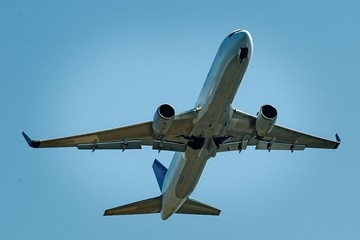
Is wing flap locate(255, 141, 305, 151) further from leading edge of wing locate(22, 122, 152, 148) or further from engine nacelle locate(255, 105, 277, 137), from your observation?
leading edge of wing locate(22, 122, 152, 148)

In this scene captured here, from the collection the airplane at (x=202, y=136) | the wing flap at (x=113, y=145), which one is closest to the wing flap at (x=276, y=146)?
the airplane at (x=202, y=136)

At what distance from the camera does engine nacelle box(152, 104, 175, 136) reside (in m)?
45.1

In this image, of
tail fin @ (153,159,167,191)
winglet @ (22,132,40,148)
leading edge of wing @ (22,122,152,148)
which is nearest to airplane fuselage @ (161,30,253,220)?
tail fin @ (153,159,167,191)

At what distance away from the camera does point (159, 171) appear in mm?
54344

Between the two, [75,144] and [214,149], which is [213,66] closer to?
[214,149]

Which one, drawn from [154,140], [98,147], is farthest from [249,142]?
[98,147]

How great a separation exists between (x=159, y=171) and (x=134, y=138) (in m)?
6.37

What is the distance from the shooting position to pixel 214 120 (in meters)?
45.7

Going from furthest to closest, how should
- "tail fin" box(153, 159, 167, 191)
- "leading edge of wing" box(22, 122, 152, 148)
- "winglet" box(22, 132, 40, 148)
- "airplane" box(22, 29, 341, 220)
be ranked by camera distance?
"tail fin" box(153, 159, 167, 191)
"leading edge of wing" box(22, 122, 152, 148)
"winglet" box(22, 132, 40, 148)
"airplane" box(22, 29, 341, 220)

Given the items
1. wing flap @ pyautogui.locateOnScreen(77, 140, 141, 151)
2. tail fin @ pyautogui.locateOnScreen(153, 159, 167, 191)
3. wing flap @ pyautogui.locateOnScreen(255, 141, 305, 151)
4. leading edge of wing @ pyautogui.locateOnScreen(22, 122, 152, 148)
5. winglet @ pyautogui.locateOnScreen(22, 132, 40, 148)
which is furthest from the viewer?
tail fin @ pyautogui.locateOnScreen(153, 159, 167, 191)

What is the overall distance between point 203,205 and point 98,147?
9.01m

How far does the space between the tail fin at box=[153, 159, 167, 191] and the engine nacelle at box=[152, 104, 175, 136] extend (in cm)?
859

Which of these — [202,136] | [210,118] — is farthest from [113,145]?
[210,118]

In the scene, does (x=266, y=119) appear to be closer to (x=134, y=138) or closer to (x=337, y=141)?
(x=337, y=141)
